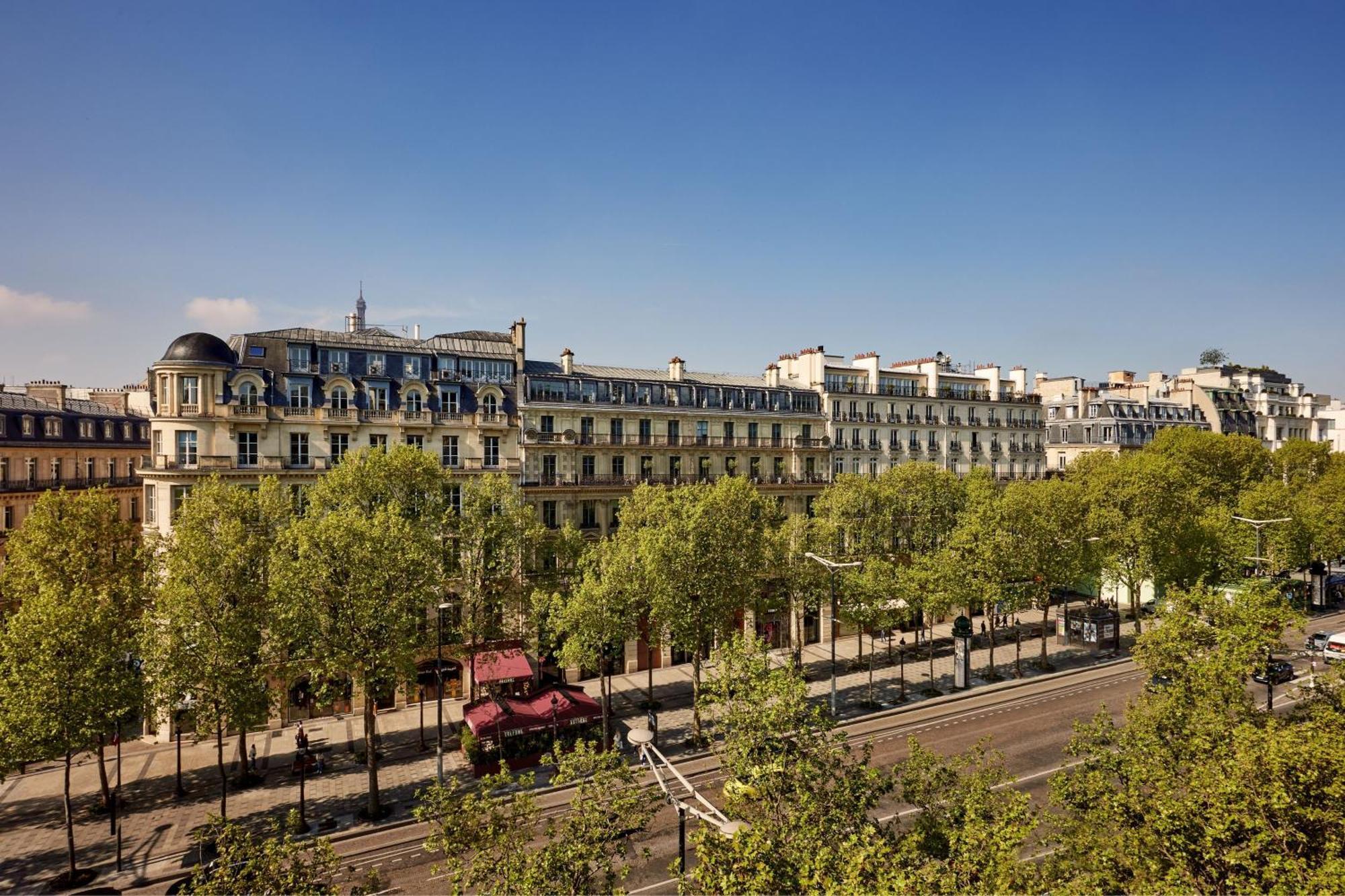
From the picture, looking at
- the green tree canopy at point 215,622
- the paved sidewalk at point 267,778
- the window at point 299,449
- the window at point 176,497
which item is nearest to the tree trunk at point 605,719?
the paved sidewalk at point 267,778

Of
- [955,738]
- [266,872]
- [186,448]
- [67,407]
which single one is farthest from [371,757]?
[67,407]

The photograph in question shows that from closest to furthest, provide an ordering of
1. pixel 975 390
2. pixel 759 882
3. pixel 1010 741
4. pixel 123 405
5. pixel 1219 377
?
pixel 759 882, pixel 1010 741, pixel 123 405, pixel 975 390, pixel 1219 377

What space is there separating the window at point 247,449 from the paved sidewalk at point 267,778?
608 inches

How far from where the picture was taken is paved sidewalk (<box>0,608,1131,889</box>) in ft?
91.5

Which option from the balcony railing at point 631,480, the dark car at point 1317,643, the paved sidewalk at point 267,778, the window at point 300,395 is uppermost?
the window at point 300,395

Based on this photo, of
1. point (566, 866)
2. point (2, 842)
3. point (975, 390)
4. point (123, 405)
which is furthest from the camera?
point (975, 390)

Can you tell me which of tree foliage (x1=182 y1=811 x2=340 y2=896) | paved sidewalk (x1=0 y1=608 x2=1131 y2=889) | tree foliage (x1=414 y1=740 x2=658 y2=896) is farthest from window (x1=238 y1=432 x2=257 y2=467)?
tree foliage (x1=182 y1=811 x2=340 y2=896)

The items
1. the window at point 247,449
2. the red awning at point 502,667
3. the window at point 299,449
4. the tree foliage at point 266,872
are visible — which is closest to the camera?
the tree foliage at point 266,872

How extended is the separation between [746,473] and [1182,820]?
42.0 meters

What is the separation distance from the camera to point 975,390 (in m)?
69.3

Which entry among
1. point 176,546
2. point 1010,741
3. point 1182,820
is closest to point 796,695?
point 1182,820

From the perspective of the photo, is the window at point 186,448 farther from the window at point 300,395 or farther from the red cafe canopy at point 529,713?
the red cafe canopy at point 529,713

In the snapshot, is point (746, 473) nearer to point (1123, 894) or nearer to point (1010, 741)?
A: point (1010, 741)

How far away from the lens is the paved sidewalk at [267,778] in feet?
91.5
